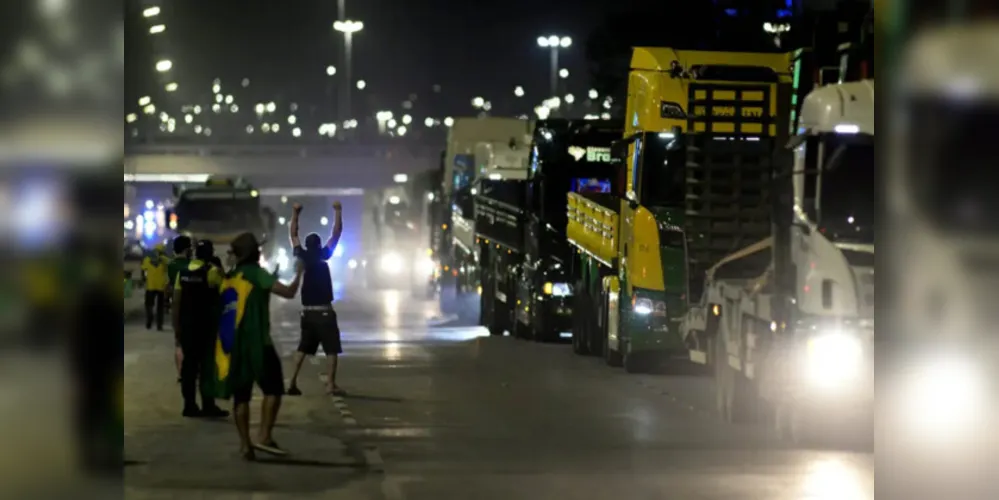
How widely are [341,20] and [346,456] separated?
83.4 m

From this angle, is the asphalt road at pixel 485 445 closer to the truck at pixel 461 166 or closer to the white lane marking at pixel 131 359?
the white lane marking at pixel 131 359

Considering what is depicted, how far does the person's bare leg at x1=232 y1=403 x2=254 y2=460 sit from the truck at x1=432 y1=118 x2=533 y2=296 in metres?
28.5

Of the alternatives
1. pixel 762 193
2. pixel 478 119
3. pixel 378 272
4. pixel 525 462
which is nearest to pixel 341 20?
pixel 378 272

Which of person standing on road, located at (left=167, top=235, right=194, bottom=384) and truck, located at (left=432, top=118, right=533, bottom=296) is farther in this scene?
truck, located at (left=432, top=118, right=533, bottom=296)

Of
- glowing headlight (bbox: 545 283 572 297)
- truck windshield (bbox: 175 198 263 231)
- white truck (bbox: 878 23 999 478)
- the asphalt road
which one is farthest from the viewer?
truck windshield (bbox: 175 198 263 231)

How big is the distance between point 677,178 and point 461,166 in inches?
1084

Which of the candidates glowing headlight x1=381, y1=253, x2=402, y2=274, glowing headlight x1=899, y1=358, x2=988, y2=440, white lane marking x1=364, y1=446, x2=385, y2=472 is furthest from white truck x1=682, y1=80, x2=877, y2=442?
glowing headlight x1=381, y1=253, x2=402, y2=274

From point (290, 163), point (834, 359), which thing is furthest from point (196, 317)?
point (290, 163)

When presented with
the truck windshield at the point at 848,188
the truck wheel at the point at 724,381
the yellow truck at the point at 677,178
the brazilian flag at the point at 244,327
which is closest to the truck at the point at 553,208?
the yellow truck at the point at 677,178

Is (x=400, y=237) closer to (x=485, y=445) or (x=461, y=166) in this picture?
(x=461, y=166)

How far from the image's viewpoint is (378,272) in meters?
72.3

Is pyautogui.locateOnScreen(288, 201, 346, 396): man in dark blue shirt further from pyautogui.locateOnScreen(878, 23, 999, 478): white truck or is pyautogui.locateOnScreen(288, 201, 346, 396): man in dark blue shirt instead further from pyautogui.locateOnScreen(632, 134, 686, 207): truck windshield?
pyautogui.locateOnScreen(878, 23, 999, 478): white truck

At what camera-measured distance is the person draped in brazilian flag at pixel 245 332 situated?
1428 cm

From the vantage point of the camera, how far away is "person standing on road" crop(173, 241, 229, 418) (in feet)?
59.9
